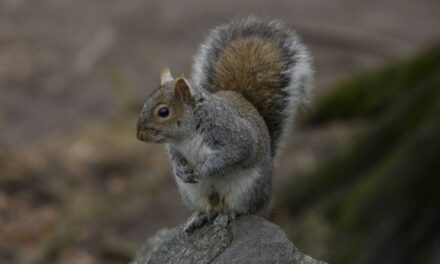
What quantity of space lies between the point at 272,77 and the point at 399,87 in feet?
9.45

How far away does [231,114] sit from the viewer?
3318 mm

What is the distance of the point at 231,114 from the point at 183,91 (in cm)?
17

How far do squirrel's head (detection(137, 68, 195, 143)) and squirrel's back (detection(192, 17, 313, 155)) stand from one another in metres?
0.38

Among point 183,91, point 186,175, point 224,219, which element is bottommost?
point 224,219

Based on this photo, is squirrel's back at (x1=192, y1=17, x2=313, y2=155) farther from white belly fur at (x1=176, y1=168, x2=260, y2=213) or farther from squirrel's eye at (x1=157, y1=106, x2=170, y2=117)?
squirrel's eye at (x1=157, y1=106, x2=170, y2=117)

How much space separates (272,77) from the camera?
145 inches

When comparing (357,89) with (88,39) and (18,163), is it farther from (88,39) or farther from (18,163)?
(88,39)

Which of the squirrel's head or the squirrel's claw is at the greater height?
the squirrel's head

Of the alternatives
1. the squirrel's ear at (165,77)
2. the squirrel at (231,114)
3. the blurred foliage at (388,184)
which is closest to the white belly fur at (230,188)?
the squirrel at (231,114)

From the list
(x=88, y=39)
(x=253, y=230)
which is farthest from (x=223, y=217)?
(x=88, y=39)

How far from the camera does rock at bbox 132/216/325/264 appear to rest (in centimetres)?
302

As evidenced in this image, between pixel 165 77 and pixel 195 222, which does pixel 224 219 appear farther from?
pixel 165 77

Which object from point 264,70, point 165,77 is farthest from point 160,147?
point 165,77

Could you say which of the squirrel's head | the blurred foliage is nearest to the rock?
the squirrel's head
